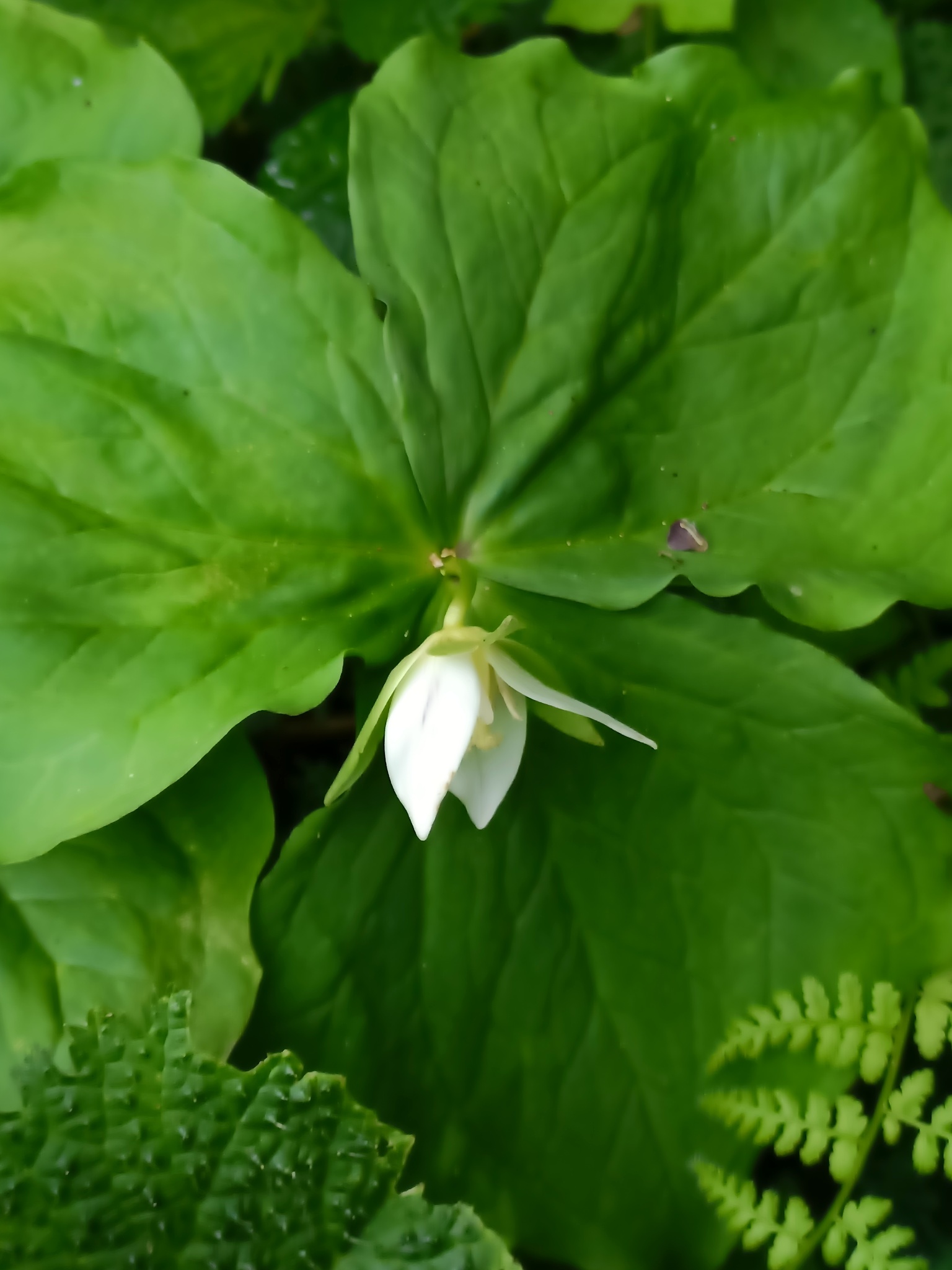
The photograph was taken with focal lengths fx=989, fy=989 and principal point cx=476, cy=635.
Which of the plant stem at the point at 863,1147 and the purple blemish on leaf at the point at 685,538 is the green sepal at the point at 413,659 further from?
the plant stem at the point at 863,1147

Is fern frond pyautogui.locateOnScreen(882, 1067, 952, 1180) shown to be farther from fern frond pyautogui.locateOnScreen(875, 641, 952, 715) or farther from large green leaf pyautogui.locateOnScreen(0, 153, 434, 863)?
large green leaf pyautogui.locateOnScreen(0, 153, 434, 863)

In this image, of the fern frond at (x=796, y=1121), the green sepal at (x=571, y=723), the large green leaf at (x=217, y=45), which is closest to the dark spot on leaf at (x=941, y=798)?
the fern frond at (x=796, y=1121)

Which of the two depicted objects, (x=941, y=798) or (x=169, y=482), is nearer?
(x=169, y=482)

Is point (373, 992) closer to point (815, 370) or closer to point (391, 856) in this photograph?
point (391, 856)

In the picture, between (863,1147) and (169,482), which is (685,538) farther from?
(863,1147)

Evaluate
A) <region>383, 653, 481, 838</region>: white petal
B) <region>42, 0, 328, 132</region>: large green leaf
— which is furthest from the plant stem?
<region>42, 0, 328, 132</region>: large green leaf

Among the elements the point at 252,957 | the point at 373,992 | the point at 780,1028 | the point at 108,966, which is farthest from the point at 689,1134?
the point at 108,966

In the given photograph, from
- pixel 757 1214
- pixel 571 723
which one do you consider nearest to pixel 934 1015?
pixel 757 1214
